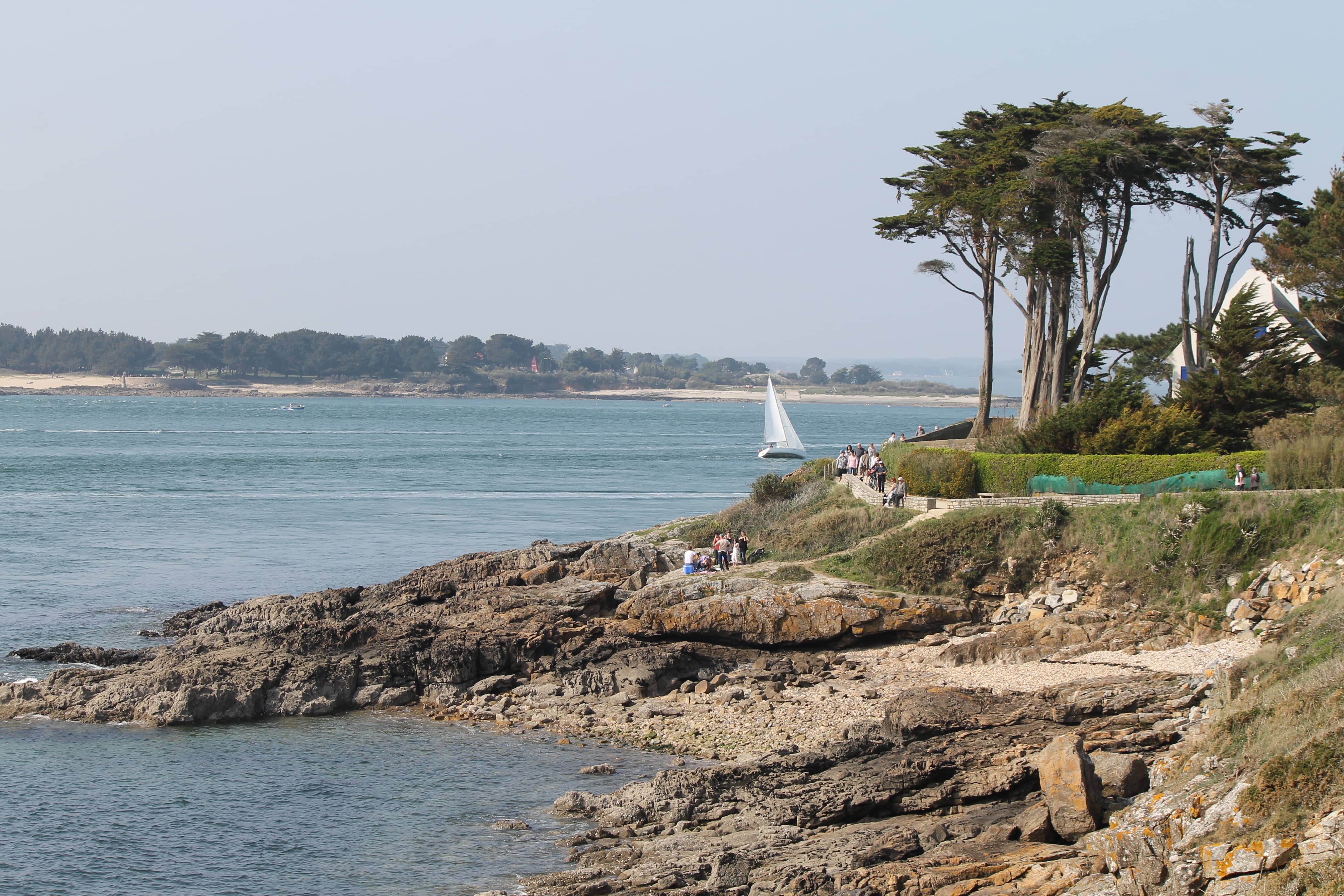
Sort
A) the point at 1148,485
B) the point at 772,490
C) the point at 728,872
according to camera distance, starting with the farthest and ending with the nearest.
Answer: the point at 772,490 < the point at 1148,485 < the point at 728,872

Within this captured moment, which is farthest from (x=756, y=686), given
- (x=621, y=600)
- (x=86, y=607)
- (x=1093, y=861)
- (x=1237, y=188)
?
(x=1237, y=188)

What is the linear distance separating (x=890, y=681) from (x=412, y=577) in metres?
13.4

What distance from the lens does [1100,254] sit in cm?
3362

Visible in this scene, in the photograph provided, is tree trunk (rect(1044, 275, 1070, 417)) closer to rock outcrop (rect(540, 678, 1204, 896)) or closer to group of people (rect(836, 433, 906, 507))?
group of people (rect(836, 433, 906, 507))

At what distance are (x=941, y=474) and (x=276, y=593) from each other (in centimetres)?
1684

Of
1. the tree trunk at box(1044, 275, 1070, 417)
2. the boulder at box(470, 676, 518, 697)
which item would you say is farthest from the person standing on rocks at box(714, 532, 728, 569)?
the tree trunk at box(1044, 275, 1070, 417)

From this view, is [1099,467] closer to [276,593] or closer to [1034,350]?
[1034,350]

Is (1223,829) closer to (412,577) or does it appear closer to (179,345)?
(412,577)

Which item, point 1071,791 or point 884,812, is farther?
point 884,812

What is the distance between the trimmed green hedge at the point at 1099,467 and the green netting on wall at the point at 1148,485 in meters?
0.17

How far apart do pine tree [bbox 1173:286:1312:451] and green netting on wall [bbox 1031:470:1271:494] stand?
2989 millimetres

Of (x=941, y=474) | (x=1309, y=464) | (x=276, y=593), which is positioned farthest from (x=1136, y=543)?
(x=276, y=593)

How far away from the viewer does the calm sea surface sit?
14086 mm

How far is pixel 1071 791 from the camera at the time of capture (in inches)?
464
